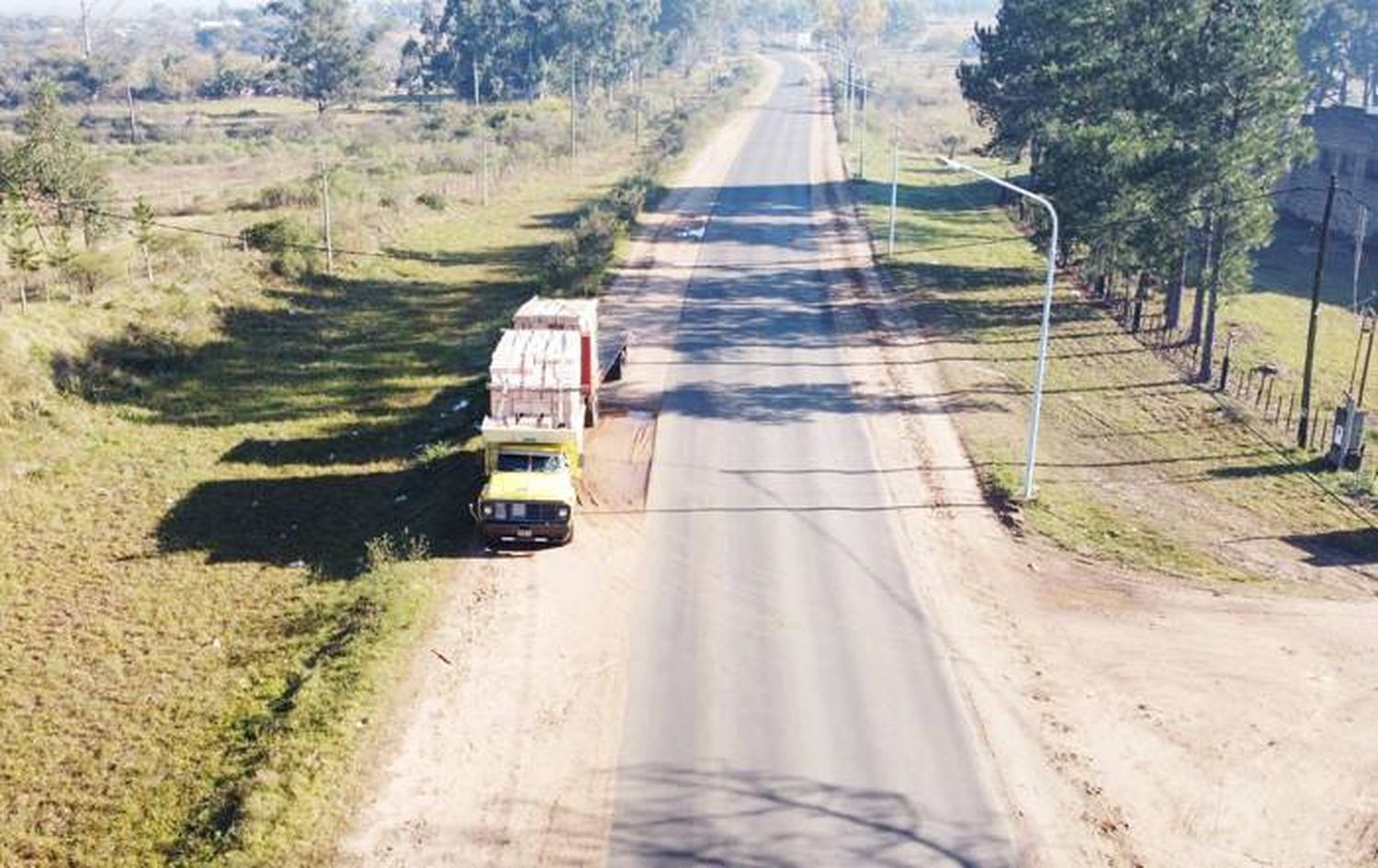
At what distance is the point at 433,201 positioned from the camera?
7438 cm

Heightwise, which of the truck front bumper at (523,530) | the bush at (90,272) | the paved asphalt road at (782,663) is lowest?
the paved asphalt road at (782,663)

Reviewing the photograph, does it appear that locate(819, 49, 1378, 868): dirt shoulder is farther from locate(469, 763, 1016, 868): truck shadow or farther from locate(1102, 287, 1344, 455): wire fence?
locate(1102, 287, 1344, 455): wire fence

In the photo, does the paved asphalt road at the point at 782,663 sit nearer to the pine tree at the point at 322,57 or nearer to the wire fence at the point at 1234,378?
the wire fence at the point at 1234,378

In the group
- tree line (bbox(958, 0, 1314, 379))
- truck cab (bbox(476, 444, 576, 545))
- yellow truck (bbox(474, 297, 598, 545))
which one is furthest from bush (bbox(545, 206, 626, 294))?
truck cab (bbox(476, 444, 576, 545))

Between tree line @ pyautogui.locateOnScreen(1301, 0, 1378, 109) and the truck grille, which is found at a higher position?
tree line @ pyautogui.locateOnScreen(1301, 0, 1378, 109)

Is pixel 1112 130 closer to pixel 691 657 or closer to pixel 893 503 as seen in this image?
pixel 893 503

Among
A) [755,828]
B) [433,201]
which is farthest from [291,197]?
[755,828]

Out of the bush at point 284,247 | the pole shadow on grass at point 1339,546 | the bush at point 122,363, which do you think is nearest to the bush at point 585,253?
the bush at point 284,247

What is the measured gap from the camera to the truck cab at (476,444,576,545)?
26.6 metres

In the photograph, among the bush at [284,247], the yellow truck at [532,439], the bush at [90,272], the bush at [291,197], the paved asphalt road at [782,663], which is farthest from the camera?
the bush at [291,197]

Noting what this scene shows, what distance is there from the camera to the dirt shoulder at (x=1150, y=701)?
18516 millimetres

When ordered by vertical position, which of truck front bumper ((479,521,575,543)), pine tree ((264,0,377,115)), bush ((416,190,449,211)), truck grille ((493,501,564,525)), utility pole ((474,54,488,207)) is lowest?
truck front bumper ((479,521,575,543))

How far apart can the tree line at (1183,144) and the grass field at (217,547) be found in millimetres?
22778

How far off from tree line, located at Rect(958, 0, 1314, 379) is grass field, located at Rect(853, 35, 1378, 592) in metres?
3.43
